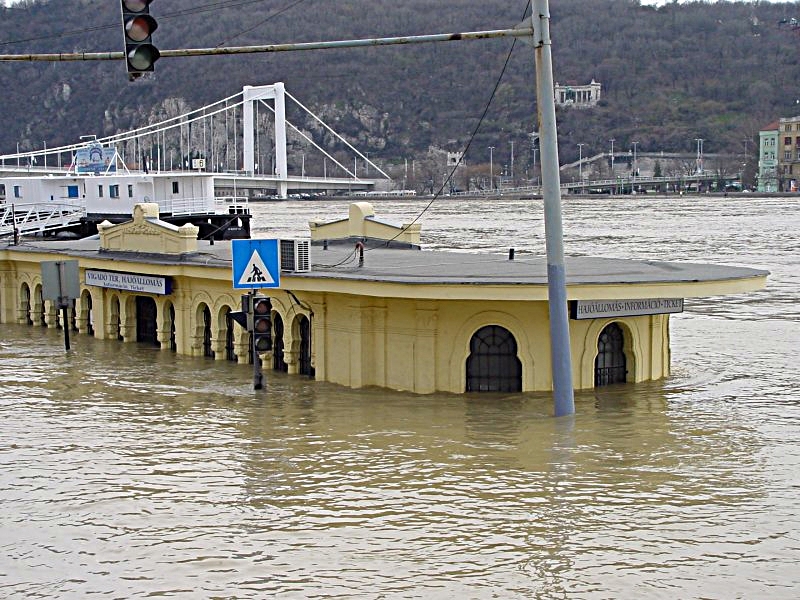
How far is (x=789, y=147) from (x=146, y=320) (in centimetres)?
16129

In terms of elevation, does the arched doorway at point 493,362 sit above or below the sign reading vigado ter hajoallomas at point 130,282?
below

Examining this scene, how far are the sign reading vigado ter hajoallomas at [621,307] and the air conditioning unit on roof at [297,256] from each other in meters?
5.52

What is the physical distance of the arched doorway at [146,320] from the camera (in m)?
31.2

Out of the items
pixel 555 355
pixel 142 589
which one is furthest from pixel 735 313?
pixel 142 589

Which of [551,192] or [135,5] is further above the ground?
[135,5]

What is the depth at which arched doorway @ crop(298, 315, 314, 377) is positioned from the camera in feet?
80.5

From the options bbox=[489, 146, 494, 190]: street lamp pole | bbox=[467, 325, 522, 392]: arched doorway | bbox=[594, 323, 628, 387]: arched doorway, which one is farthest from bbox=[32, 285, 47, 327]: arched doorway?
bbox=[489, 146, 494, 190]: street lamp pole

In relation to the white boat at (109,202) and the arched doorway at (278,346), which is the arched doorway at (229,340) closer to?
the arched doorway at (278,346)

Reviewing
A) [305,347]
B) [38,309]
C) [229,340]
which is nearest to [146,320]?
[229,340]

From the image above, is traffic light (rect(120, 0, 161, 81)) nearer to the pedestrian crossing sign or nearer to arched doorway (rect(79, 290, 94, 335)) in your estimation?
the pedestrian crossing sign

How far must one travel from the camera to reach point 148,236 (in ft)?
97.0

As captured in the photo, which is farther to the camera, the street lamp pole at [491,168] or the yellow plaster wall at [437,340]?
the street lamp pole at [491,168]

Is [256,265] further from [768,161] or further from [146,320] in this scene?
[768,161]

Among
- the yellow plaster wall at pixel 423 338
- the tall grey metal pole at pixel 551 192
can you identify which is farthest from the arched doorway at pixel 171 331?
the tall grey metal pole at pixel 551 192
